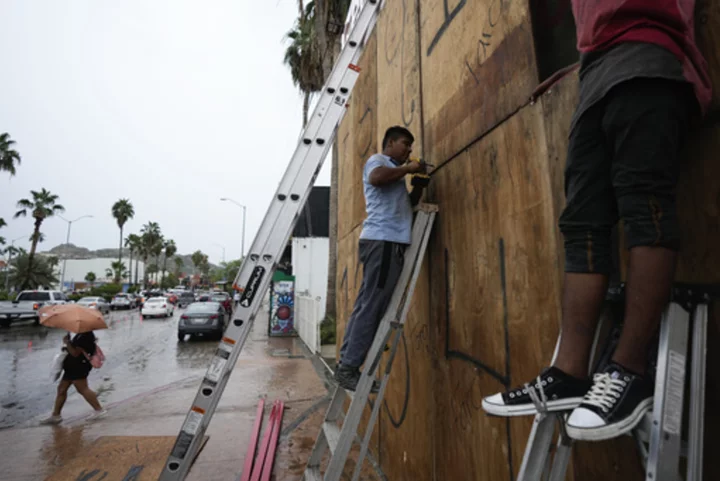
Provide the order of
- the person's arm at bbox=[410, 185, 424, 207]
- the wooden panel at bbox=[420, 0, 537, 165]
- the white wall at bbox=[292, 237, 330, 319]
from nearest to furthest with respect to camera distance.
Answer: the wooden panel at bbox=[420, 0, 537, 165], the person's arm at bbox=[410, 185, 424, 207], the white wall at bbox=[292, 237, 330, 319]

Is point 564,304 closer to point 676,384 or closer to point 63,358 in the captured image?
point 676,384

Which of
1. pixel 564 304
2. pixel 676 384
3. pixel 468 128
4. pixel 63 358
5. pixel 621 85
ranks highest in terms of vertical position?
pixel 468 128

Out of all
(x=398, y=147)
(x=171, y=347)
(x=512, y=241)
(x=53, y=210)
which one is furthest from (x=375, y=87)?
(x=53, y=210)

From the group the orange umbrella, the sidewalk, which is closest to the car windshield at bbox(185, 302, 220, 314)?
the sidewalk

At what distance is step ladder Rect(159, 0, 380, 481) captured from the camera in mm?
2207

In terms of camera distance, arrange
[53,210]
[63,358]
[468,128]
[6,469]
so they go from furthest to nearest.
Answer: [53,210]
[63,358]
[6,469]
[468,128]

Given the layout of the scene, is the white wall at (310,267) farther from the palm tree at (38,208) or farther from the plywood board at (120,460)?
the palm tree at (38,208)

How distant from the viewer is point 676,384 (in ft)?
2.95

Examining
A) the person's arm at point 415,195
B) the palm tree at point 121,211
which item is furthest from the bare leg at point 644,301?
the palm tree at point 121,211

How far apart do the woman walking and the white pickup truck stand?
50.1ft

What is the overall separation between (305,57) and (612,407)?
17651mm

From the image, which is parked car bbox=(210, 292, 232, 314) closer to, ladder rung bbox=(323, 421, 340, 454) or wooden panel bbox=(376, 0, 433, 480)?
wooden panel bbox=(376, 0, 433, 480)

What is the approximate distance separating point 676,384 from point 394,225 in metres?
1.76

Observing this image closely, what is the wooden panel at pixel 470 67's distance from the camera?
192 centimetres
